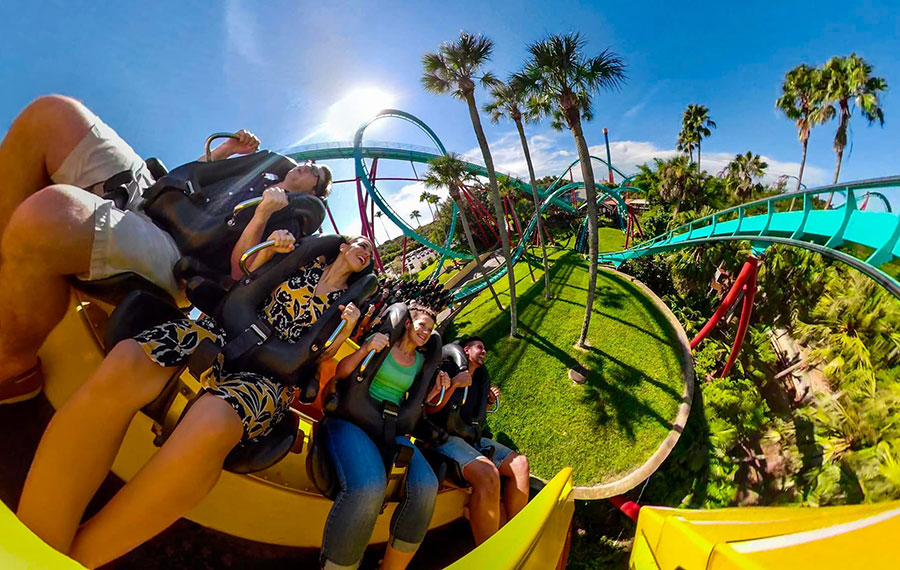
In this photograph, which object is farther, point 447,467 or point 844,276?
point 844,276

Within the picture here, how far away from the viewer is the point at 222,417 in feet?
1.72

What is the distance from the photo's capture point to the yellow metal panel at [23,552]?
1.08 ft

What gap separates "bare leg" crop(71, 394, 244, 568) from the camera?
0.47 metres

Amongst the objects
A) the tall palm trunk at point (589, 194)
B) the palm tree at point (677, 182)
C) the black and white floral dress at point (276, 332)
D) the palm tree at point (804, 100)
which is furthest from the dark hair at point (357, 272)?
the palm tree at point (804, 100)

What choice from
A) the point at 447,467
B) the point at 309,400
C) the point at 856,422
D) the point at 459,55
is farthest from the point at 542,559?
the point at 459,55

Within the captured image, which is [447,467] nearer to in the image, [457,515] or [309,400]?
[457,515]

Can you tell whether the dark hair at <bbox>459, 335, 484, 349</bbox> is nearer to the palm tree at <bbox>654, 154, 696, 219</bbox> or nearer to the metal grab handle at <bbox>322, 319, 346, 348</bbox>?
the metal grab handle at <bbox>322, 319, 346, 348</bbox>

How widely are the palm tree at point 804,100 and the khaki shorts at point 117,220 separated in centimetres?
1300

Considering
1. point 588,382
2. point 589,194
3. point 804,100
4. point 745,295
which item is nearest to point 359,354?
point 588,382

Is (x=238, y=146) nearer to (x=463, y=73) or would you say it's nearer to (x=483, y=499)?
(x=483, y=499)

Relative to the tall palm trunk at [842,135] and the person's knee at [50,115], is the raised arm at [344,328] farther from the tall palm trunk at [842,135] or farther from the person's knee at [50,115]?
the tall palm trunk at [842,135]

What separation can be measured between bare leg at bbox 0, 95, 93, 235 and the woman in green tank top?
691mm

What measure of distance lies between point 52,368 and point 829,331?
12.3ft

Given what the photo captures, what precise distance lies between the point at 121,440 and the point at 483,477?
78 centimetres
